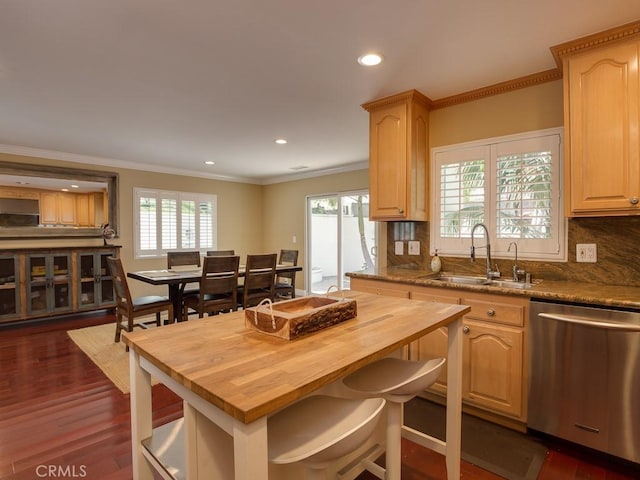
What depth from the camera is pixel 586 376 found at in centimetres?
189

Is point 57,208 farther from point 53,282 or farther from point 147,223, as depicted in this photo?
point 147,223

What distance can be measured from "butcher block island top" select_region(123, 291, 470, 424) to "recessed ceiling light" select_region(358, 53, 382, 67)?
1.67 meters

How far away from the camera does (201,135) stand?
13.4ft

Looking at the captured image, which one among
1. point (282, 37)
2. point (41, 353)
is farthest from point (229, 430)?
point (41, 353)

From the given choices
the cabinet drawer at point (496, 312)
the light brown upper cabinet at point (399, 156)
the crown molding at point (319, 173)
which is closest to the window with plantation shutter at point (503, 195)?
the light brown upper cabinet at point (399, 156)

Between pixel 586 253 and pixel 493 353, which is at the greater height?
Answer: pixel 586 253

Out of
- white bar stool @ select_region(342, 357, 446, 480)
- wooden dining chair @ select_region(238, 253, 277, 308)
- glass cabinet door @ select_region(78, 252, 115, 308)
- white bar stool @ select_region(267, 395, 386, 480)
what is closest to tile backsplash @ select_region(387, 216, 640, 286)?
white bar stool @ select_region(342, 357, 446, 480)

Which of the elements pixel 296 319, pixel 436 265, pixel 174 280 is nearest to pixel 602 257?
pixel 436 265

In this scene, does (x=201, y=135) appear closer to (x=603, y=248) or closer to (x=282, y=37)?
(x=282, y=37)

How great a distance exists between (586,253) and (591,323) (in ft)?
2.44

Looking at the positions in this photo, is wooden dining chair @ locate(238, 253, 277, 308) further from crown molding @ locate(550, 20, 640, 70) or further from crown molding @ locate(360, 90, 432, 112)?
crown molding @ locate(550, 20, 640, 70)

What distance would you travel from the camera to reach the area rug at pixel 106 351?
116 inches

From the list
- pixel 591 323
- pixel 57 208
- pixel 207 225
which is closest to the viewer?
pixel 591 323

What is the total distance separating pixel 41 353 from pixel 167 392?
6.01ft
